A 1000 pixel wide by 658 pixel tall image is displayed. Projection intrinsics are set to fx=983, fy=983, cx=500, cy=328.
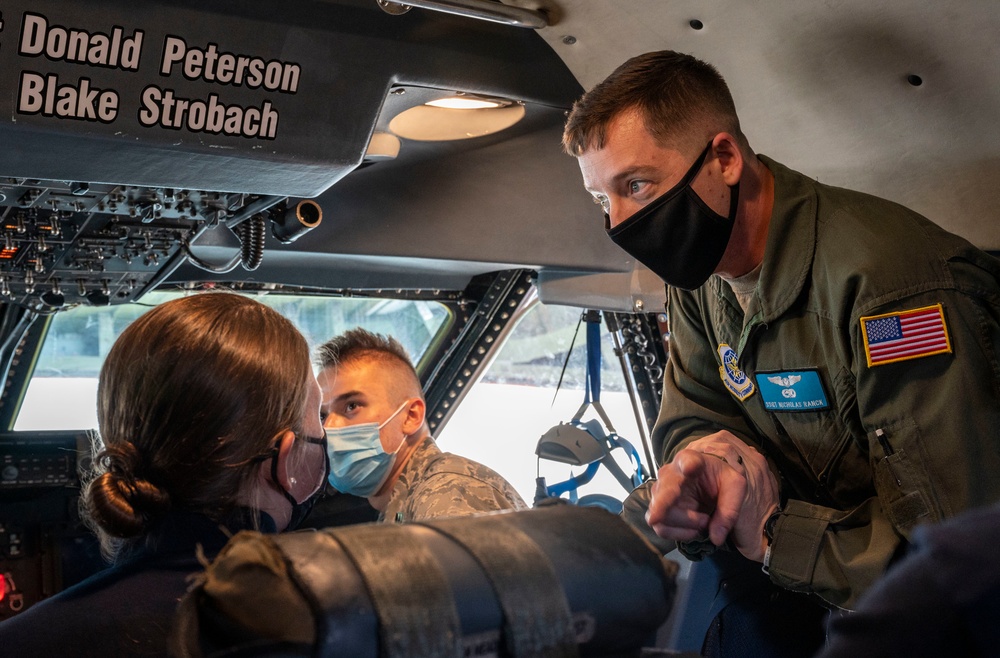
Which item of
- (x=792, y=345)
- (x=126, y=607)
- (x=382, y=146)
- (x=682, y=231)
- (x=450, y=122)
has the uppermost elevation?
(x=450, y=122)

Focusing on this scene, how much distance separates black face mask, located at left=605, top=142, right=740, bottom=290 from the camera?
76.0 inches

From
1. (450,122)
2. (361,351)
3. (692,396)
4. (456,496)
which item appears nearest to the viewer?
(692,396)

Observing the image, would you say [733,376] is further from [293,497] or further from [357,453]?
[357,453]

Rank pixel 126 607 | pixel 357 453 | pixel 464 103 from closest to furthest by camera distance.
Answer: pixel 126 607
pixel 357 453
pixel 464 103

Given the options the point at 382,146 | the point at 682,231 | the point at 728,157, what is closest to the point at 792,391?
the point at 682,231

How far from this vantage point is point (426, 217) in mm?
3584

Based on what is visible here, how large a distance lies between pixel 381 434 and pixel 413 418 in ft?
0.34

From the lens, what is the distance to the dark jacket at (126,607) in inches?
49.8

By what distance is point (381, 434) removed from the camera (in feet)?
9.22

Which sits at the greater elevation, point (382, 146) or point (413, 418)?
point (382, 146)

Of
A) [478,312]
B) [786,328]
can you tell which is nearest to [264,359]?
[786,328]

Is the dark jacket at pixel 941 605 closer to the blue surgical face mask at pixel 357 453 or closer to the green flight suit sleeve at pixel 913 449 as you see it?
the green flight suit sleeve at pixel 913 449

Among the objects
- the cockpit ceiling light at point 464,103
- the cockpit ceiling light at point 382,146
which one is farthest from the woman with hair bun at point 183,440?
the cockpit ceiling light at point 464,103

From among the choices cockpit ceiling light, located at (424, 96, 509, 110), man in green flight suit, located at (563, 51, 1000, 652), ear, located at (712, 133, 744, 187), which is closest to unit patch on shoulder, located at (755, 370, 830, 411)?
man in green flight suit, located at (563, 51, 1000, 652)
